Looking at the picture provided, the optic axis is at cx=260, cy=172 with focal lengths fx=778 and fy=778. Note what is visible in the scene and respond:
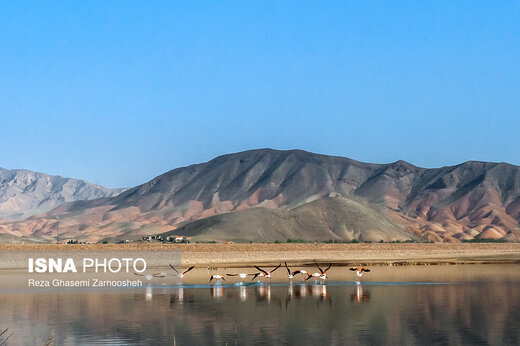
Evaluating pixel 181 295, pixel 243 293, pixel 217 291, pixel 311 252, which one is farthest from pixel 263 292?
pixel 311 252

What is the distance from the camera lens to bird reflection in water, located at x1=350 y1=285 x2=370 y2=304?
42375 mm

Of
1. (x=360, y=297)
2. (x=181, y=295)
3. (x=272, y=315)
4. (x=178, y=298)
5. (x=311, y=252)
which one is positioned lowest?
(x=272, y=315)

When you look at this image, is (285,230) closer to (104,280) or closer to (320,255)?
(320,255)

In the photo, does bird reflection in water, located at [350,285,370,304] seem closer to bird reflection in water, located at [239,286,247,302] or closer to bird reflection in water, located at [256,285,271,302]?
bird reflection in water, located at [256,285,271,302]

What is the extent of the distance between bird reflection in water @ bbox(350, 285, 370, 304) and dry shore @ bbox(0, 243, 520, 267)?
48.9 meters

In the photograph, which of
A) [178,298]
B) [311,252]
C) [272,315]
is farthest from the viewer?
[311,252]

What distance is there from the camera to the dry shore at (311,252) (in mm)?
105438

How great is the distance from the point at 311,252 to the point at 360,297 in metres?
75.7

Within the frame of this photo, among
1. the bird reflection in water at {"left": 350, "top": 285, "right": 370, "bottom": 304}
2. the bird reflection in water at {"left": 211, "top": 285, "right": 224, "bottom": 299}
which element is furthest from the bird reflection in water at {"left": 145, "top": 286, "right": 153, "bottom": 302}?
the bird reflection in water at {"left": 350, "top": 285, "right": 370, "bottom": 304}

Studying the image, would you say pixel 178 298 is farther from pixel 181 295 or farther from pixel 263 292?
pixel 263 292

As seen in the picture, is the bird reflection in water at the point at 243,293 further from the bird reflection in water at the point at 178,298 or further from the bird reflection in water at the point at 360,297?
the bird reflection in water at the point at 360,297

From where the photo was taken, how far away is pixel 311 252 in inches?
4729

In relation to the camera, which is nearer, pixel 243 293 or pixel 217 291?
pixel 243 293

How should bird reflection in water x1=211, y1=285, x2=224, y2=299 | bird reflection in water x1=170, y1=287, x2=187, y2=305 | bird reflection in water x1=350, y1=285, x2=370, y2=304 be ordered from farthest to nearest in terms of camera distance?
bird reflection in water x1=211, y1=285, x2=224, y2=299, bird reflection in water x1=170, y1=287, x2=187, y2=305, bird reflection in water x1=350, y1=285, x2=370, y2=304
